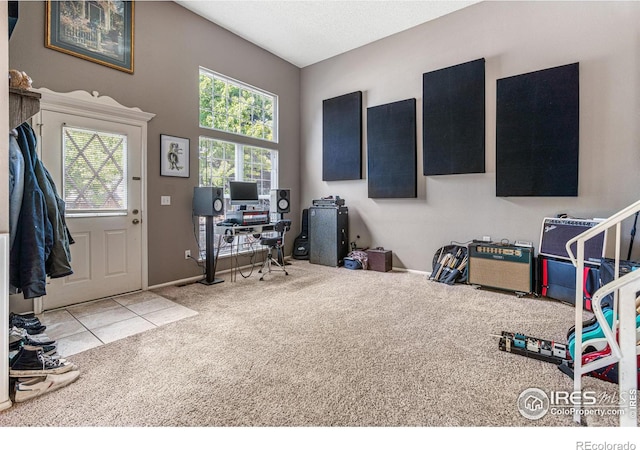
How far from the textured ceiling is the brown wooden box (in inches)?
133

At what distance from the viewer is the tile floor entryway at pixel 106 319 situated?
7.92 feet

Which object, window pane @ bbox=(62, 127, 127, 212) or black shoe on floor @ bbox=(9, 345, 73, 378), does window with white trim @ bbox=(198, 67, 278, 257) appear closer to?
window pane @ bbox=(62, 127, 127, 212)

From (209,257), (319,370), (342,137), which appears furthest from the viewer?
(342,137)

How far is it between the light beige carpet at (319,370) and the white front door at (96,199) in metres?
1.18

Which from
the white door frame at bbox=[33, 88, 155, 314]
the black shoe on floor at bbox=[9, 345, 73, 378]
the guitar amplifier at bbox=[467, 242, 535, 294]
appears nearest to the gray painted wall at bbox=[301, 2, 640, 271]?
the guitar amplifier at bbox=[467, 242, 535, 294]

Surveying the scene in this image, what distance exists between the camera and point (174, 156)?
3.96 m

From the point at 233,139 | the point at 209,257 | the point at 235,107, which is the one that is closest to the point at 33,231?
the point at 209,257

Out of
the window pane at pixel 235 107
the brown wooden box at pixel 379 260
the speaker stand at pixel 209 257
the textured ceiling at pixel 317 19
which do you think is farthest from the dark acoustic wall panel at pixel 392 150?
the speaker stand at pixel 209 257

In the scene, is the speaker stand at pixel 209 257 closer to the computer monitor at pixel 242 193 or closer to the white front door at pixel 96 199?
the computer monitor at pixel 242 193

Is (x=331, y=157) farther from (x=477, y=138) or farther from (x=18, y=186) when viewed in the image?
(x=18, y=186)

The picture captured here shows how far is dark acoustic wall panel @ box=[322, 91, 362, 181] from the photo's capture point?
5.12 metres

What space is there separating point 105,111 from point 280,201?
8.22ft

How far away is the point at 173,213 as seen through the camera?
4000mm

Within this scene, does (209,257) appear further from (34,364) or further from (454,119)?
(454,119)
